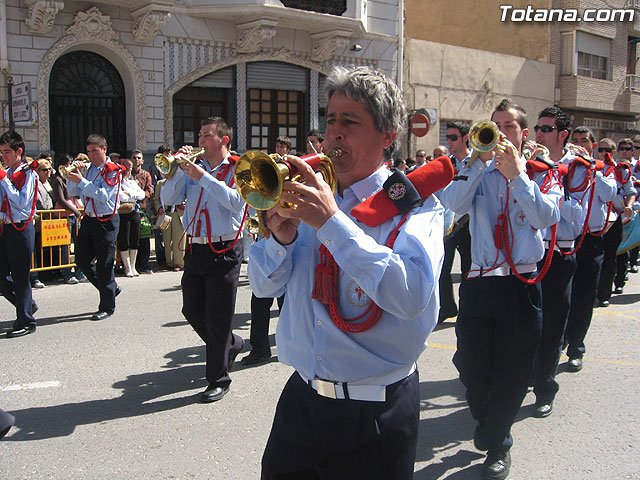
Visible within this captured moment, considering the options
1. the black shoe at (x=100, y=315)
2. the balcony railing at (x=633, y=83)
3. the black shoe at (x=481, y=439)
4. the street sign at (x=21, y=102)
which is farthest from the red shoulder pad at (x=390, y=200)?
the balcony railing at (x=633, y=83)

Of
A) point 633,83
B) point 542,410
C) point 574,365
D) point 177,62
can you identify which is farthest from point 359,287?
point 633,83

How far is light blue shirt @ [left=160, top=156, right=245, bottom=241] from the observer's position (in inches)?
199

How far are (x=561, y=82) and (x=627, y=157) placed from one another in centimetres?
1815

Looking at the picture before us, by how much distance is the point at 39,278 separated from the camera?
10070mm

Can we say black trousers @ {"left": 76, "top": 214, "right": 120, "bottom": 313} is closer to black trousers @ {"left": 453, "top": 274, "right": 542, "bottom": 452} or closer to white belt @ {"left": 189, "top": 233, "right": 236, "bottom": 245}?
white belt @ {"left": 189, "top": 233, "right": 236, "bottom": 245}

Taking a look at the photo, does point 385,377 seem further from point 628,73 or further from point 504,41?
point 628,73

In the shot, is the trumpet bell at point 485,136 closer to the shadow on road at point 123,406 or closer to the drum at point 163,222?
the shadow on road at point 123,406

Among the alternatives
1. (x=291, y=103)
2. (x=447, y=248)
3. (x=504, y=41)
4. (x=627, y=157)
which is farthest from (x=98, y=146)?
(x=504, y=41)

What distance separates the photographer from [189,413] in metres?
4.82

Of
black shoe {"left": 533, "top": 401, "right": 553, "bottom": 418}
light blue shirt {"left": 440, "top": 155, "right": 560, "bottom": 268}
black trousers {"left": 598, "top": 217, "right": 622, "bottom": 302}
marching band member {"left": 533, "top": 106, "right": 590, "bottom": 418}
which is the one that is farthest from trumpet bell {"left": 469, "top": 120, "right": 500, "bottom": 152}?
black trousers {"left": 598, "top": 217, "right": 622, "bottom": 302}

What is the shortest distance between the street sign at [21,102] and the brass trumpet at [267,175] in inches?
420

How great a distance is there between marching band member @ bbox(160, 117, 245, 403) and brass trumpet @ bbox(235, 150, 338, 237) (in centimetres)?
294

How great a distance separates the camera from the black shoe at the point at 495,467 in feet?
12.7

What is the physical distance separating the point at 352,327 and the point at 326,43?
17.1 metres
